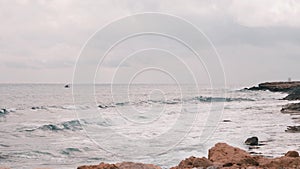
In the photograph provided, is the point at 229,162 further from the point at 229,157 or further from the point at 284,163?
the point at 284,163

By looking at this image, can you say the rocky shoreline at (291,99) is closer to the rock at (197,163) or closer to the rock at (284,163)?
the rock at (197,163)

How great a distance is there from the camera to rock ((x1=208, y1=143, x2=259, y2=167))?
12.3 meters

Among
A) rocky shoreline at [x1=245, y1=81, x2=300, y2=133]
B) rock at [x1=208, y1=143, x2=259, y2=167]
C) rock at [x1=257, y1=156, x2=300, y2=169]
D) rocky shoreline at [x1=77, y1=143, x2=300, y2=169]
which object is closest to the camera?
rock at [x1=257, y1=156, x2=300, y2=169]

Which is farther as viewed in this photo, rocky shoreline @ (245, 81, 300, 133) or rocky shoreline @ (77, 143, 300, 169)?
rocky shoreline @ (245, 81, 300, 133)

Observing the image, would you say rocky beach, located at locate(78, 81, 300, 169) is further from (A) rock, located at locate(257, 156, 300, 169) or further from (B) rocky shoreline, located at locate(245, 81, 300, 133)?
(B) rocky shoreline, located at locate(245, 81, 300, 133)

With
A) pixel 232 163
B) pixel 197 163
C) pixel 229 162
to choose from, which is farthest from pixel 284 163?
pixel 197 163

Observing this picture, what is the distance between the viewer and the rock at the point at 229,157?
1228 centimetres

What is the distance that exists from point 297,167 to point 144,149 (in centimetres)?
1109

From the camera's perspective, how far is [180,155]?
62.5ft

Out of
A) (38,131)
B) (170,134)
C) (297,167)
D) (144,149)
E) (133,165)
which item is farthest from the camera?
(38,131)

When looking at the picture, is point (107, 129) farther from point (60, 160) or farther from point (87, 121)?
point (60, 160)

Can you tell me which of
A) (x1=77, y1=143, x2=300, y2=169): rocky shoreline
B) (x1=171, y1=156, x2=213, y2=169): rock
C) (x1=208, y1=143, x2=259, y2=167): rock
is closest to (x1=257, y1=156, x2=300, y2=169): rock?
(x1=77, y1=143, x2=300, y2=169): rocky shoreline

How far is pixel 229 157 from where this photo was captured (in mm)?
13219

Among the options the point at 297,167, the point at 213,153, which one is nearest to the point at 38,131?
the point at 213,153
